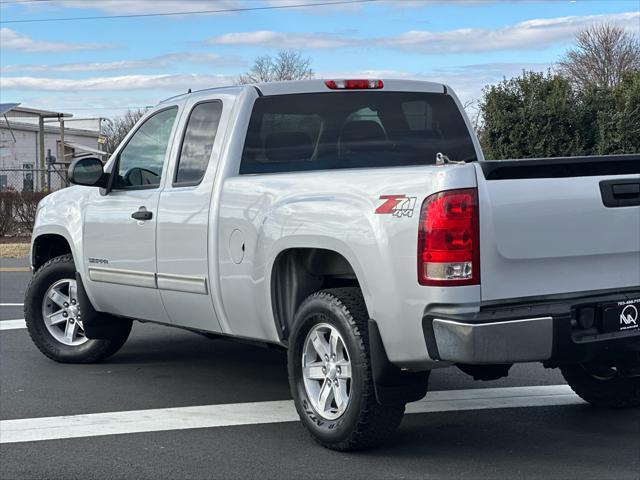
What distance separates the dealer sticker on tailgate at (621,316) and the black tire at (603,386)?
1.24 metres

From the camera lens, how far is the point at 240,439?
6035mm

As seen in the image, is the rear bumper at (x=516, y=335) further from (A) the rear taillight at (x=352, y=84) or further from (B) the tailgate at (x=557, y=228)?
(A) the rear taillight at (x=352, y=84)

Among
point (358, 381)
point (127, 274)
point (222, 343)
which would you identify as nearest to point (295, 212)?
point (358, 381)

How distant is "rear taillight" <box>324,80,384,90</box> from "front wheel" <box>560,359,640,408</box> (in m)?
2.24

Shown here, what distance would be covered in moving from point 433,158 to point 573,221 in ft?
6.64

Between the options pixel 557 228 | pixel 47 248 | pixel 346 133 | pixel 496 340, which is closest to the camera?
pixel 496 340

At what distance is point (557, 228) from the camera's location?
510 cm

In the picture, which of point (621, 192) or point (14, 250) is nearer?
point (621, 192)

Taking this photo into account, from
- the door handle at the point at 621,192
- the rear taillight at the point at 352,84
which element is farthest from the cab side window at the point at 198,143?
the door handle at the point at 621,192

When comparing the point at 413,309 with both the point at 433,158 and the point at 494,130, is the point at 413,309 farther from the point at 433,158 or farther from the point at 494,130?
the point at 494,130

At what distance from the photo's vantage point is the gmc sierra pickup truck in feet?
16.4

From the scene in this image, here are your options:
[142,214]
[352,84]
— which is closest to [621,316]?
[352,84]

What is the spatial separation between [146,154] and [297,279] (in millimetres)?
2002

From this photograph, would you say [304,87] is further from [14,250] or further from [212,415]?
[14,250]
